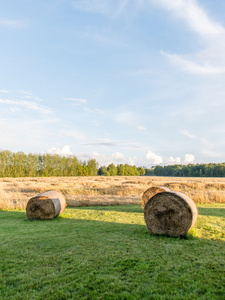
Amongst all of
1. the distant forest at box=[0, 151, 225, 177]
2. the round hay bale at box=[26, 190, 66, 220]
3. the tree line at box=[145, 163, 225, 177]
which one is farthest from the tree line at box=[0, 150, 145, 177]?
the round hay bale at box=[26, 190, 66, 220]

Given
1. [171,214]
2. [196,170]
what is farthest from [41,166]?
[171,214]

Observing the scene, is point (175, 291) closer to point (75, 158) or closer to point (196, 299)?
point (196, 299)

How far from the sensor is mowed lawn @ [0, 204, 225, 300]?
3.43 m

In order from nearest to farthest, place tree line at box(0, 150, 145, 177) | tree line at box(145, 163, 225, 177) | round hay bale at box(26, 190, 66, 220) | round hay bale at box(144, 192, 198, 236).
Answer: round hay bale at box(144, 192, 198, 236), round hay bale at box(26, 190, 66, 220), tree line at box(0, 150, 145, 177), tree line at box(145, 163, 225, 177)

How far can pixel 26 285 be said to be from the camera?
3.67 m

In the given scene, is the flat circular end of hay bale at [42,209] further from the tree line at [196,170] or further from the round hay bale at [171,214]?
the tree line at [196,170]

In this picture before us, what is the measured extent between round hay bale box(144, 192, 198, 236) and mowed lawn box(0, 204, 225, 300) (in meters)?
0.27

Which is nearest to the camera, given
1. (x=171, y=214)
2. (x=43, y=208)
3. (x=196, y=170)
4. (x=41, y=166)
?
(x=171, y=214)

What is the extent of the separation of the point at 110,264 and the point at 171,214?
270cm

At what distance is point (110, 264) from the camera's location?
4371mm

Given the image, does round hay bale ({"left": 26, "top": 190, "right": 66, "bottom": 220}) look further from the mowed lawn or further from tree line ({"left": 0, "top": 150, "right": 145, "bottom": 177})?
tree line ({"left": 0, "top": 150, "right": 145, "bottom": 177})

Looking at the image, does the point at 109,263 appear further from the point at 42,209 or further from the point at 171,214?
the point at 42,209

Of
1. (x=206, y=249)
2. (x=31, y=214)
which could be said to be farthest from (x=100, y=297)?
(x=31, y=214)

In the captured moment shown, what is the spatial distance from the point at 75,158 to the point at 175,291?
276ft
